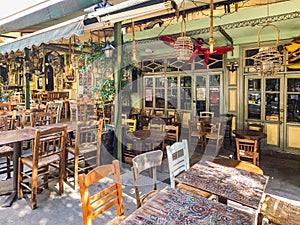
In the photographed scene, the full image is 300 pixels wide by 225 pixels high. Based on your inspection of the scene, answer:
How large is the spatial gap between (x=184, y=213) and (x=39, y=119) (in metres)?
3.93

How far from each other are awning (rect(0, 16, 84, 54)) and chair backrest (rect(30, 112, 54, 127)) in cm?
122

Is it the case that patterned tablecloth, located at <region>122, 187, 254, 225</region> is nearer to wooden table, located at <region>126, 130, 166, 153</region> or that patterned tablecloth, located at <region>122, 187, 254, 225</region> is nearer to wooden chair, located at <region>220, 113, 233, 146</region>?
wooden table, located at <region>126, 130, 166, 153</region>

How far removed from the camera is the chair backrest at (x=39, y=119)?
14.0 feet

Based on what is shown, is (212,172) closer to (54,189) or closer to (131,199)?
(131,199)

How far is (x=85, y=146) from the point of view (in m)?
3.63

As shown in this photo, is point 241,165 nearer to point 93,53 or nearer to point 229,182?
point 229,182

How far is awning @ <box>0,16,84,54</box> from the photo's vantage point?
2973mm

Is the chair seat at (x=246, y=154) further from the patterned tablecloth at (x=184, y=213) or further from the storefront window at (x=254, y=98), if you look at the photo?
the storefront window at (x=254, y=98)

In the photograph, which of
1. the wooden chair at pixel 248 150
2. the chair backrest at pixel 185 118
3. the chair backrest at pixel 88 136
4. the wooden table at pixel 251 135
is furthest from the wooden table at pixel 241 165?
the chair backrest at pixel 185 118

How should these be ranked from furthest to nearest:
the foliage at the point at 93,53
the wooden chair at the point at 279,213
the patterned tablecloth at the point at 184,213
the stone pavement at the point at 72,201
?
the foliage at the point at 93,53 → the stone pavement at the point at 72,201 → the wooden chair at the point at 279,213 → the patterned tablecloth at the point at 184,213

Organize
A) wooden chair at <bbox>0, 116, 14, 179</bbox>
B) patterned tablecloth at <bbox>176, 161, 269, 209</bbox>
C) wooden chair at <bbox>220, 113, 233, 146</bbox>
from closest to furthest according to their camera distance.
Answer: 1. patterned tablecloth at <bbox>176, 161, 269, 209</bbox>
2. wooden chair at <bbox>0, 116, 14, 179</bbox>
3. wooden chair at <bbox>220, 113, 233, 146</bbox>

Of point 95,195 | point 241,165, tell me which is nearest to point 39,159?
point 95,195

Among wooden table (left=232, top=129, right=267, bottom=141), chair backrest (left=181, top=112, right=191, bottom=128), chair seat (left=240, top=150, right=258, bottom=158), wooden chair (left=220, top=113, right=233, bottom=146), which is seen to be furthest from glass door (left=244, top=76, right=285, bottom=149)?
chair seat (left=240, top=150, right=258, bottom=158)

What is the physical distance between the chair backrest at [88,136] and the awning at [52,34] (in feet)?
4.15
